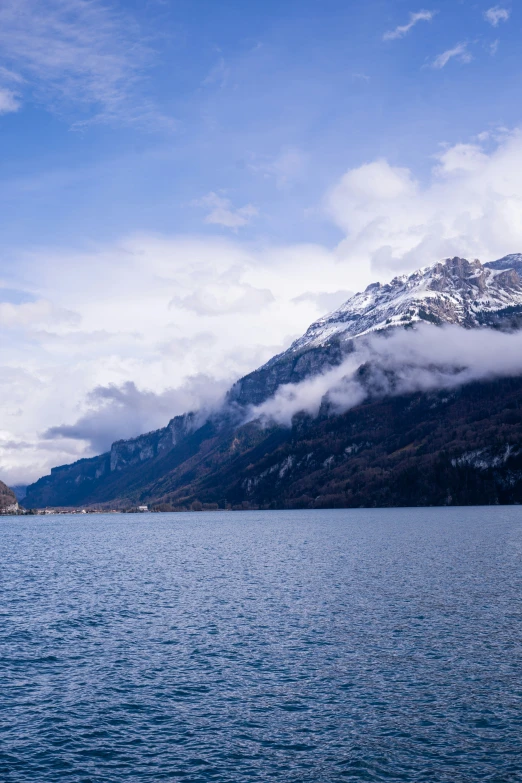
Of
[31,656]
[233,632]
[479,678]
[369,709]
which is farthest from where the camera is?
[233,632]

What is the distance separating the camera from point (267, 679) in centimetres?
5053

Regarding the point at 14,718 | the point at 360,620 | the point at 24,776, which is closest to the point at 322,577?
the point at 360,620

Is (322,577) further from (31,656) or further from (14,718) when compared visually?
(14,718)

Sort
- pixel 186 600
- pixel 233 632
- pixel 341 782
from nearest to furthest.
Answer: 1. pixel 341 782
2. pixel 233 632
3. pixel 186 600

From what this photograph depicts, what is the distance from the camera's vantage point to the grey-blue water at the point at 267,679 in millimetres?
36219

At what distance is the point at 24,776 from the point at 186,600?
170 feet

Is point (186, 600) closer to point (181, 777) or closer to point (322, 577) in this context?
point (322, 577)

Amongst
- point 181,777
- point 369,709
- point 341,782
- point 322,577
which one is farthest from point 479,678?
point 322,577

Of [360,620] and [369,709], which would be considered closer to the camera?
[369,709]

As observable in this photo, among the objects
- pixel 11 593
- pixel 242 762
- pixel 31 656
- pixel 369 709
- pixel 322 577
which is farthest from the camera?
pixel 322 577

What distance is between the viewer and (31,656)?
59.2m

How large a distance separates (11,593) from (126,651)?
4514 centimetres

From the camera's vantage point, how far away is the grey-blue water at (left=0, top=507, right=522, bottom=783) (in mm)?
36219

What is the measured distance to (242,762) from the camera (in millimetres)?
36031
